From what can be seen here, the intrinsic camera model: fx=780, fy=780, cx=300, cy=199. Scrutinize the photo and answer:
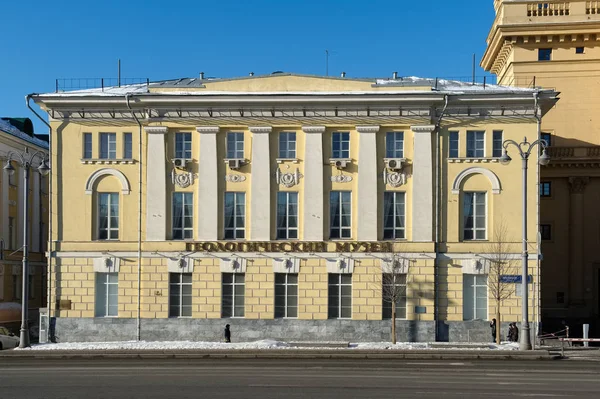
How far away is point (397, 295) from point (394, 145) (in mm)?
7888

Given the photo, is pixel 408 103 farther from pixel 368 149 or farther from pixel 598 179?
pixel 598 179

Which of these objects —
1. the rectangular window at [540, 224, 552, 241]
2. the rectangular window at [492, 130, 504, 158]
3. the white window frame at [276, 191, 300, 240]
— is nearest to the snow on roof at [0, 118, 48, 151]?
the white window frame at [276, 191, 300, 240]

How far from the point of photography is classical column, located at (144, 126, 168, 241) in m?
41.5

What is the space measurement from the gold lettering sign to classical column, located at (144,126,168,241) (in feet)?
6.15

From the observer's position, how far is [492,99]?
4041 centimetres

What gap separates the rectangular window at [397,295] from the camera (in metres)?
40.0

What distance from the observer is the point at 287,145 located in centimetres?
4156

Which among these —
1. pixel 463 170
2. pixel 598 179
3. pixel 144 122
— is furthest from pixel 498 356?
pixel 598 179

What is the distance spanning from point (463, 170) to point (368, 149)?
5.11m

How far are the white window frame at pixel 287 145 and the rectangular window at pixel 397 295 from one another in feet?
26.7

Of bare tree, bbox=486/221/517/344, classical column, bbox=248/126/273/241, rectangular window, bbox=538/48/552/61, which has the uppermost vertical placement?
rectangular window, bbox=538/48/552/61

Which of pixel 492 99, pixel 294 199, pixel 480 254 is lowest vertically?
pixel 480 254

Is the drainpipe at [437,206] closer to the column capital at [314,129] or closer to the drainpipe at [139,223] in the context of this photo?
the column capital at [314,129]

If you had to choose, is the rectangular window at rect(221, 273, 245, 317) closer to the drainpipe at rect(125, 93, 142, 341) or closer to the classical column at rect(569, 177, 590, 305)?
the drainpipe at rect(125, 93, 142, 341)
